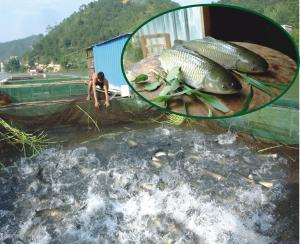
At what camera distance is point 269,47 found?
2.10ft

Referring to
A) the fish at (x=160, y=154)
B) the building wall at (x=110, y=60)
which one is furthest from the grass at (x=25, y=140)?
the building wall at (x=110, y=60)

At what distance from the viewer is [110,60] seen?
10078 millimetres

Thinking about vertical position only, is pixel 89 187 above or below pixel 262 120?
below

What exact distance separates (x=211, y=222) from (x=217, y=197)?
0.48 m

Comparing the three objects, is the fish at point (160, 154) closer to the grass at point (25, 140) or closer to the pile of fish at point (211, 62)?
the grass at point (25, 140)

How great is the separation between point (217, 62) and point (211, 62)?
17 mm

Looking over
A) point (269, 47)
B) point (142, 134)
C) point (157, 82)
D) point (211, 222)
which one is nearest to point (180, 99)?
point (157, 82)

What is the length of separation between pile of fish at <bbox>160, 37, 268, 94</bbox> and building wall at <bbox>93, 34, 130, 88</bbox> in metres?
8.10

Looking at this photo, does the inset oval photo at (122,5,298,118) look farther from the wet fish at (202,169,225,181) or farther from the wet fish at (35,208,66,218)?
the wet fish at (202,169,225,181)

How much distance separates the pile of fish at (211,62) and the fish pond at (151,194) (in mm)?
3376

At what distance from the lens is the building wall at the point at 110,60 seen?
918 cm

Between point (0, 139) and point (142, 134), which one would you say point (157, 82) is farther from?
point (142, 134)

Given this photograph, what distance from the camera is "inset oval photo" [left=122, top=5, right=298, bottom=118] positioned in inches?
24.2

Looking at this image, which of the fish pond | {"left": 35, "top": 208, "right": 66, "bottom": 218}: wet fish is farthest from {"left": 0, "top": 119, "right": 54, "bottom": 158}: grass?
{"left": 35, "top": 208, "right": 66, "bottom": 218}: wet fish
